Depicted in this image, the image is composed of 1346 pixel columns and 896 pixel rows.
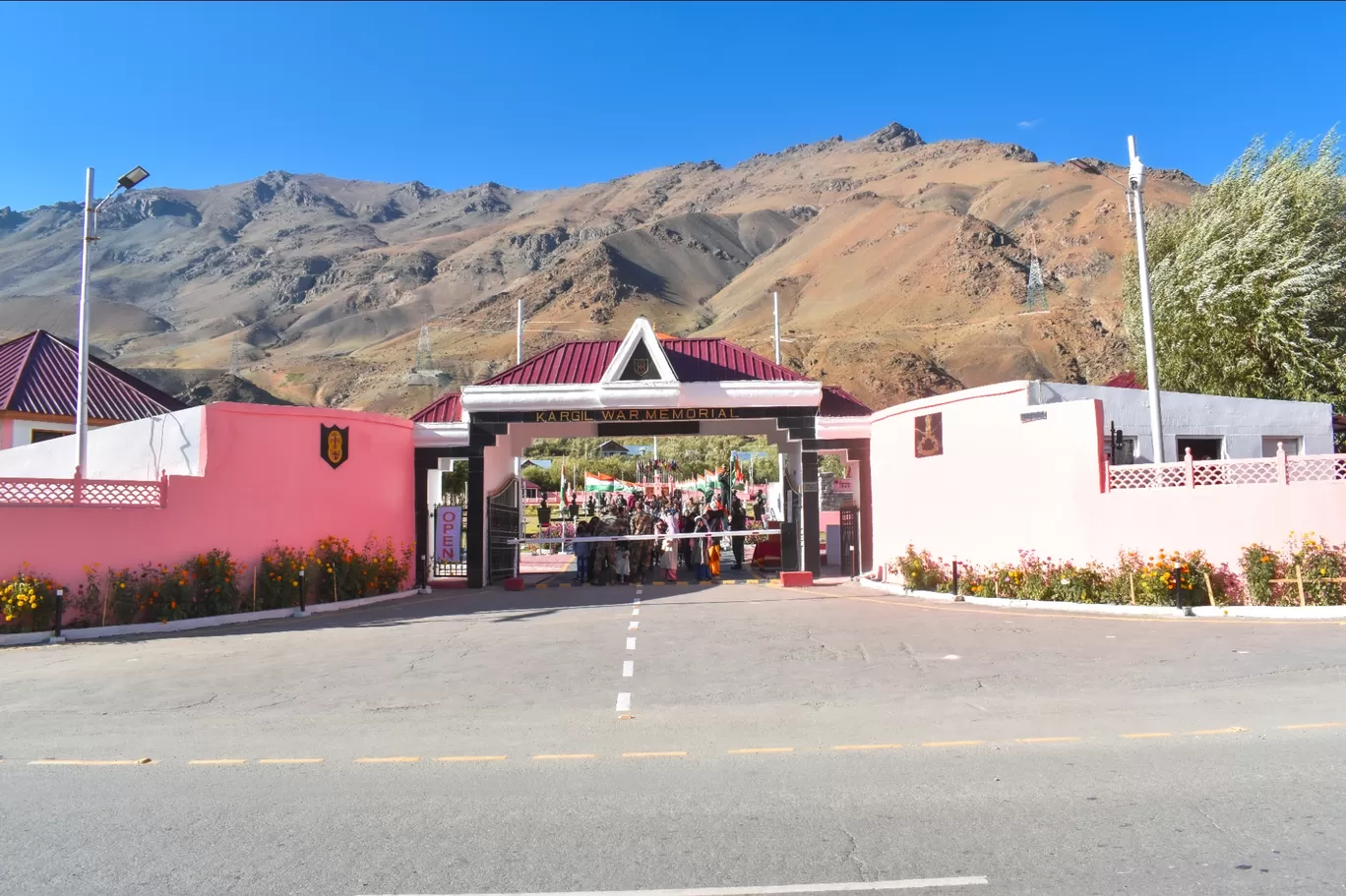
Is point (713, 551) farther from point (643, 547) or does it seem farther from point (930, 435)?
point (930, 435)

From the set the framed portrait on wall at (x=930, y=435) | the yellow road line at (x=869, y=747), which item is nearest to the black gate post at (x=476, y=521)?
→ the framed portrait on wall at (x=930, y=435)

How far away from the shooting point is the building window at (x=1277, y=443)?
21.9m

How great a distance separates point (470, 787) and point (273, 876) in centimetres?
157

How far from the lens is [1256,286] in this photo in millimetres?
26281

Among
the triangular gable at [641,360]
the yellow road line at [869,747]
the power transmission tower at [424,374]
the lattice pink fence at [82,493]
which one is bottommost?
the yellow road line at [869,747]

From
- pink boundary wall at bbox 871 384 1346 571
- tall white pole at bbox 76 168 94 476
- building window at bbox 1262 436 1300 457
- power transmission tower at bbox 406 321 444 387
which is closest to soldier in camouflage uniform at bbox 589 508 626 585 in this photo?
pink boundary wall at bbox 871 384 1346 571

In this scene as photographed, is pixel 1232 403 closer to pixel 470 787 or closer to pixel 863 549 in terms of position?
pixel 863 549

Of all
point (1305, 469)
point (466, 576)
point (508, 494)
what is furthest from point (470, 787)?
point (508, 494)

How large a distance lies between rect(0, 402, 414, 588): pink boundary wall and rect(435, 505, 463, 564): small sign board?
1.69m

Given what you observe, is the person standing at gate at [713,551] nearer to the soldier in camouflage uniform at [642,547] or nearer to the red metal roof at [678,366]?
the soldier in camouflage uniform at [642,547]

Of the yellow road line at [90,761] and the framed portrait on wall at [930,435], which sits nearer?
the yellow road line at [90,761]

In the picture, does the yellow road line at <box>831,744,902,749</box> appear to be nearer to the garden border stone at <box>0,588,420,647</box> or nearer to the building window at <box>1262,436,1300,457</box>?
the garden border stone at <box>0,588,420,647</box>

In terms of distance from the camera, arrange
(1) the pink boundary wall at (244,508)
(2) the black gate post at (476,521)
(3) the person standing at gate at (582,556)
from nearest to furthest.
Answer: (1) the pink boundary wall at (244,508), (2) the black gate post at (476,521), (3) the person standing at gate at (582,556)

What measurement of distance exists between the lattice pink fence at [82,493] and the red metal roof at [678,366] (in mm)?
8394
